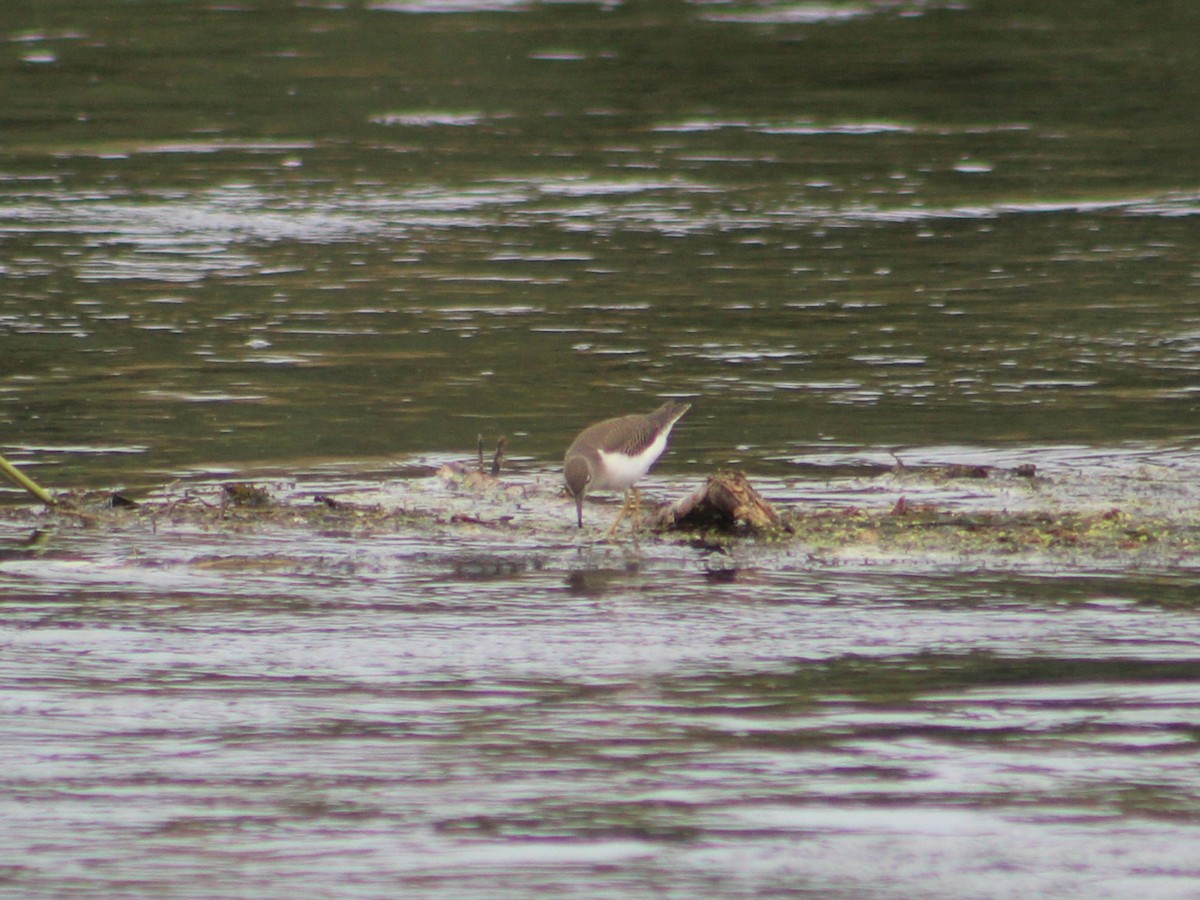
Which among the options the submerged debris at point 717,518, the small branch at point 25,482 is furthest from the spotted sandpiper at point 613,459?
the small branch at point 25,482

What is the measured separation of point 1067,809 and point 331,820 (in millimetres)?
2076

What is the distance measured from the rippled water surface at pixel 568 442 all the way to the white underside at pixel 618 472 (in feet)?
0.81

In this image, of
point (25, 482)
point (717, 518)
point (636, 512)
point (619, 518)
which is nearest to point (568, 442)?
point (636, 512)

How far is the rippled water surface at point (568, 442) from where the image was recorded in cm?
673

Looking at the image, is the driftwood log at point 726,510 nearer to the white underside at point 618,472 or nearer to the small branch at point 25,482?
the white underside at point 618,472

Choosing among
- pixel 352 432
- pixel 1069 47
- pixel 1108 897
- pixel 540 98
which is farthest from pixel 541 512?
pixel 1069 47

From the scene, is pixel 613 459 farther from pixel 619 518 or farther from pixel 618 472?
pixel 619 518

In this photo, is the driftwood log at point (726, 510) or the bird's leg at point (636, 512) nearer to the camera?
the driftwood log at point (726, 510)

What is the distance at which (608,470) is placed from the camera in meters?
10.1

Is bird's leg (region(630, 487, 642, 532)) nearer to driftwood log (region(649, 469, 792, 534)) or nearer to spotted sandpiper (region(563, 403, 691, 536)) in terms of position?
spotted sandpiper (region(563, 403, 691, 536))

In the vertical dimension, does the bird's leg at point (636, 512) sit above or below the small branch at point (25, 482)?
below

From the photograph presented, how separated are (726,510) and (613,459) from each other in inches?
21.5

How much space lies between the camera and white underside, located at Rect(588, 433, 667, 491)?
10094 millimetres

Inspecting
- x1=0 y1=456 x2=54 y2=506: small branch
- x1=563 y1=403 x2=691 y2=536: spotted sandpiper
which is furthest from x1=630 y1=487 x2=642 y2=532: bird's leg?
x1=0 y1=456 x2=54 y2=506: small branch
